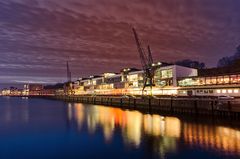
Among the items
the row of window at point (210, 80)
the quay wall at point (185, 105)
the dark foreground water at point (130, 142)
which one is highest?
the row of window at point (210, 80)

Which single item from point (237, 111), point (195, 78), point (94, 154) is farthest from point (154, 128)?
point (195, 78)

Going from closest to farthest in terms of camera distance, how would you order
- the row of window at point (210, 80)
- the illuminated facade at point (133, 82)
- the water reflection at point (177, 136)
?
the water reflection at point (177, 136) → the row of window at point (210, 80) → the illuminated facade at point (133, 82)

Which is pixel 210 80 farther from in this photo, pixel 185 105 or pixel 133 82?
pixel 133 82

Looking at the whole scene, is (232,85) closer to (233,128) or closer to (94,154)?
(233,128)

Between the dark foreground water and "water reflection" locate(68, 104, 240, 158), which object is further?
"water reflection" locate(68, 104, 240, 158)

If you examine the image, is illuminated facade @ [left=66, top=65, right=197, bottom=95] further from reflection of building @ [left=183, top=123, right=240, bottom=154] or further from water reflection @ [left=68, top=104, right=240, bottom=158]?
reflection of building @ [left=183, top=123, right=240, bottom=154]

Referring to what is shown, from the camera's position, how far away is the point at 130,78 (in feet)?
392

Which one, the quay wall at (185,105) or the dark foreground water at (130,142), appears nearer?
the dark foreground water at (130,142)

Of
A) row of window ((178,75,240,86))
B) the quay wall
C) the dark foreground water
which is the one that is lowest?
the dark foreground water

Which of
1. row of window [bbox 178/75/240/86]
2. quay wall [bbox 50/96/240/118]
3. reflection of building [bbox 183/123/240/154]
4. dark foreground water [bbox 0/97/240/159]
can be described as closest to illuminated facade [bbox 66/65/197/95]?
row of window [bbox 178/75/240/86]

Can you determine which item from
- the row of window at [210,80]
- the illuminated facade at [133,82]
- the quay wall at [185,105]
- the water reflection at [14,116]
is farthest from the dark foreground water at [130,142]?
the illuminated facade at [133,82]

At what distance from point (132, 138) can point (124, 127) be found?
37.5ft

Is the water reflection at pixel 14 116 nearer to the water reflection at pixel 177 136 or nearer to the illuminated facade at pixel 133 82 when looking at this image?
the water reflection at pixel 177 136

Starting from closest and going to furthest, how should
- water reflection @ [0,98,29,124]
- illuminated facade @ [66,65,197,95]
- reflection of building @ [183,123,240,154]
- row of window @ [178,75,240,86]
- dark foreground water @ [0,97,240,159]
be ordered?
dark foreground water @ [0,97,240,159], reflection of building @ [183,123,240,154], row of window @ [178,75,240,86], water reflection @ [0,98,29,124], illuminated facade @ [66,65,197,95]
